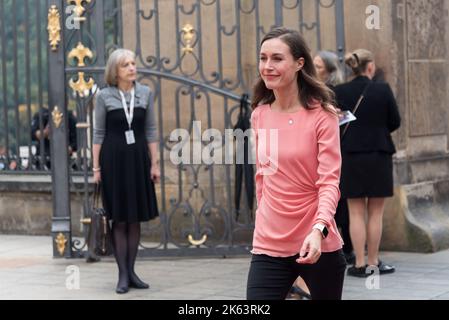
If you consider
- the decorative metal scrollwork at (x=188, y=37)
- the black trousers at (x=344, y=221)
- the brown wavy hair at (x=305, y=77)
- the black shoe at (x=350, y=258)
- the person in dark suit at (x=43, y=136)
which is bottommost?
the black shoe at (x=350, y=258)

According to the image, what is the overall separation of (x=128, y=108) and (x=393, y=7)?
2899mm

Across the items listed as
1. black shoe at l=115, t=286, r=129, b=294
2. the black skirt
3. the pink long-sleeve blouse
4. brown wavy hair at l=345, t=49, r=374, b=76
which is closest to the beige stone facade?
brown wavy hair at l=345, t=49, r=374, b=76

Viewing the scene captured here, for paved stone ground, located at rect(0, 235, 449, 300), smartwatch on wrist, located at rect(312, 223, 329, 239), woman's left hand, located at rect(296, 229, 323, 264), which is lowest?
paved stone ground, located at rect(0, 235, 449, 300)

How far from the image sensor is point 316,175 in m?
4.95

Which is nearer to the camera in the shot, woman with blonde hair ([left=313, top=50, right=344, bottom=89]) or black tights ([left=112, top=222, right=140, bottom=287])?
black tights ([left=112, top=222, right=140, bottom=287])

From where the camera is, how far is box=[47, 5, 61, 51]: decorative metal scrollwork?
401 inches

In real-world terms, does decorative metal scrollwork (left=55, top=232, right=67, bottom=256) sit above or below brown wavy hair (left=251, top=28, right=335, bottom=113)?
below

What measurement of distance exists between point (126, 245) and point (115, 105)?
1.10 m

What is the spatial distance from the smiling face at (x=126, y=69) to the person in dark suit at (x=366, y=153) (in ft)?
5.44

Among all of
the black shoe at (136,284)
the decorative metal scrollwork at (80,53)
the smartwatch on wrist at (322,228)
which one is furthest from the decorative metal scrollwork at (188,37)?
the smartwatch on wrist at (322,228)

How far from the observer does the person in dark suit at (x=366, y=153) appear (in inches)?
351

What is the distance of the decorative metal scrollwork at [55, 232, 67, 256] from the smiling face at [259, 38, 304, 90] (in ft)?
18.1

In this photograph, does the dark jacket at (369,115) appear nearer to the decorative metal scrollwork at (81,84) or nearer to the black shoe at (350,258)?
the black shoe at (350,258)

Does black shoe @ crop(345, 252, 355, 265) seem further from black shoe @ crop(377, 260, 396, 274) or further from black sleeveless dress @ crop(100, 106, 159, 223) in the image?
black sleeveless dress @ crop(100, 106, 159, 223)
